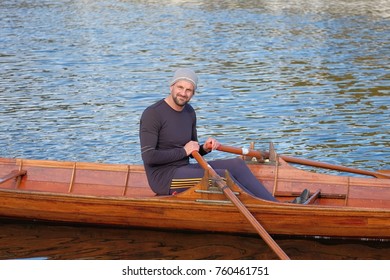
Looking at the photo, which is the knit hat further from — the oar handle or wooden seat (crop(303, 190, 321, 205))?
wooden seat (crop(303, 190, 321, 205))

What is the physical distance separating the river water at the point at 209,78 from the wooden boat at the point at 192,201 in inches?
33.9

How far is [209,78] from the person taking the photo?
2603cm

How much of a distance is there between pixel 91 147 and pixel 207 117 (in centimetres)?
372

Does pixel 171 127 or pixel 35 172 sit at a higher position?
pixel 171 127

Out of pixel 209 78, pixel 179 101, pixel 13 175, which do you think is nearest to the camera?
pixel 179 101

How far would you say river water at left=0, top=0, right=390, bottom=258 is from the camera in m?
18.4

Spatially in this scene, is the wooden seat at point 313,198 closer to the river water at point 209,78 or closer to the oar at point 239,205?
the oar at point 239,205

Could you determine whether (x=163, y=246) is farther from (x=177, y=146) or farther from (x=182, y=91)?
(x=182, y=91)

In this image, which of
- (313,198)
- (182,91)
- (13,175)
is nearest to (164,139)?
(182,91)

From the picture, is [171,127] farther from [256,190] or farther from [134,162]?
[134,162]

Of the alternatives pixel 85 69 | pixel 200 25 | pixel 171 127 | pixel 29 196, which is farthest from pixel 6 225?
pixel 200 25

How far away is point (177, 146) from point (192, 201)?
0.72 meters

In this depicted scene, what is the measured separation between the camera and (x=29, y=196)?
12.2 metres

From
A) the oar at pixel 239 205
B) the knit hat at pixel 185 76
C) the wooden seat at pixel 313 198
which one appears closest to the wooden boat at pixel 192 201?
the wooden seat at pixel 313 198
